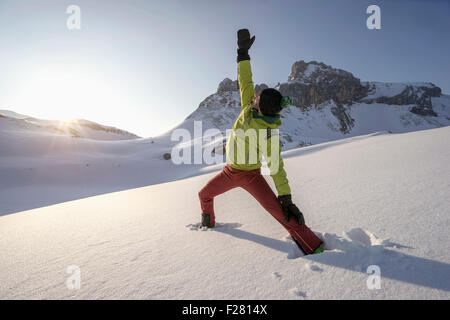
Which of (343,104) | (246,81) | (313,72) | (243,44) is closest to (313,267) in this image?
(246,81)

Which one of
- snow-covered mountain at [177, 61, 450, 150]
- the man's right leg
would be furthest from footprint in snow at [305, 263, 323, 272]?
snow-covered mountain at [177, 61, 450, 150]

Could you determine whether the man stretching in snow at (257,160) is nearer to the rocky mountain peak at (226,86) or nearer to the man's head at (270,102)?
the man's head at (270,102)

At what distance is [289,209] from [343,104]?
108116 mm

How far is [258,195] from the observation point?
1.89 m

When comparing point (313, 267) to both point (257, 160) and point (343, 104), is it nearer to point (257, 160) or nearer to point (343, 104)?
point (257, 160)

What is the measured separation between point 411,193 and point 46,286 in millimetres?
3174

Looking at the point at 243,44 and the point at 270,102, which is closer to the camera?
the point at 270,102

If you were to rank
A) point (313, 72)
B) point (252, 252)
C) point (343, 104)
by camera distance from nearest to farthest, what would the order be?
point (252, 252), point (343, 104), point (313, 72)

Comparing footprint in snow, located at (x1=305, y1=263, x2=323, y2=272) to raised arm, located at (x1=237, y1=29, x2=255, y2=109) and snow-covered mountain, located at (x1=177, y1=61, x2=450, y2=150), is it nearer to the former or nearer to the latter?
raised arm, located at (x1=237, y1=29, x2=255, y2=109)

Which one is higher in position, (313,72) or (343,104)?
(313,72)

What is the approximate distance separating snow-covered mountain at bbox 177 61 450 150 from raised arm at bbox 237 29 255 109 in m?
69.1

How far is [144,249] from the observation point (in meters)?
1.68

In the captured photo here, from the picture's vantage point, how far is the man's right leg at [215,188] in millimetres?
2064

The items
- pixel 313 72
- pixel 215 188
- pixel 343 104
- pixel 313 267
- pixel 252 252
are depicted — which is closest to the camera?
pixel 313 267
